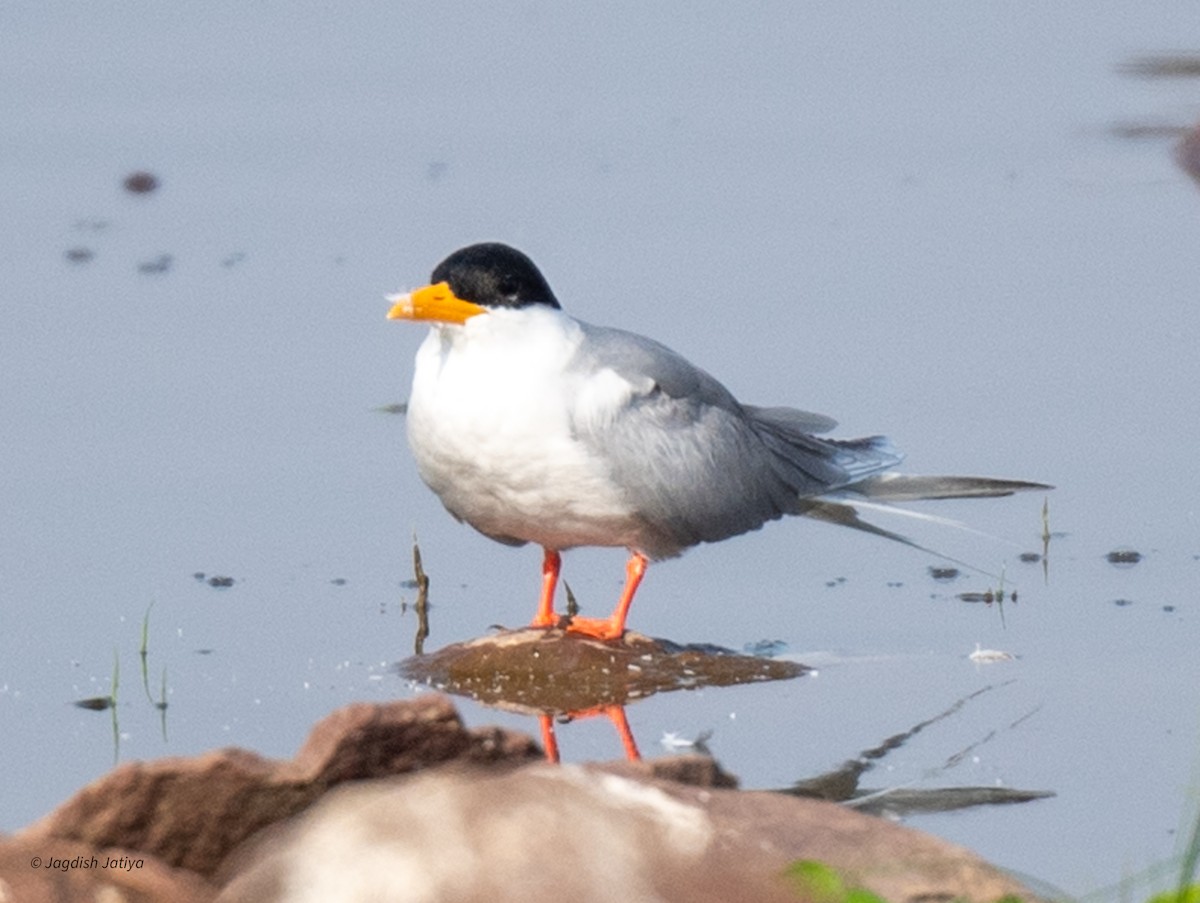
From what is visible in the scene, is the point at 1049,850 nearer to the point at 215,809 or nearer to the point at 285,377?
the point at 215,809

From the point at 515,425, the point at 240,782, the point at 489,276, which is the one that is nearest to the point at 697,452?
the point at 515,425

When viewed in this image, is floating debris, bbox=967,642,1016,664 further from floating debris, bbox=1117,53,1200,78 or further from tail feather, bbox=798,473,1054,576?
A: floating debris, bbox=1117,53,1200,78

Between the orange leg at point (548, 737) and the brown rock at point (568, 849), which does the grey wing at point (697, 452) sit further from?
the brown rock at point (568, 849)

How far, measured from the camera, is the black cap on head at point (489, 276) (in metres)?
6.23

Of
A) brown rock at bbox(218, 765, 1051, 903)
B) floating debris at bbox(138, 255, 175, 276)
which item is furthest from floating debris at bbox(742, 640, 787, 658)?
floating debris at bbox(138, 255, 175, 276)

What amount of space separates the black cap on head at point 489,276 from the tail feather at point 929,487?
4.53 feet

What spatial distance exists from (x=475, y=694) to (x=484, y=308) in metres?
0.93

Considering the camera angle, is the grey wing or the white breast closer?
the white breast

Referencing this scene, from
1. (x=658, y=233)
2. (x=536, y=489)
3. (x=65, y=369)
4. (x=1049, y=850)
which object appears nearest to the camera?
(x=1049, y=850)

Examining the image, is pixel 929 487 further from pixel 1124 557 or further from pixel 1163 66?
pixel 1163 66

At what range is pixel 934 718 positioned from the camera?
5.95m

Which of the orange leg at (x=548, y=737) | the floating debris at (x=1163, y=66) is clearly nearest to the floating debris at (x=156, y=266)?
the orange leg at (x=548, y=737)

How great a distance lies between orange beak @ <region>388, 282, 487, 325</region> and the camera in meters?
6.13

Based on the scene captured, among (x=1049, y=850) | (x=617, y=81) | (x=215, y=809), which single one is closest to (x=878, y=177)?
(x=617, y=81)
